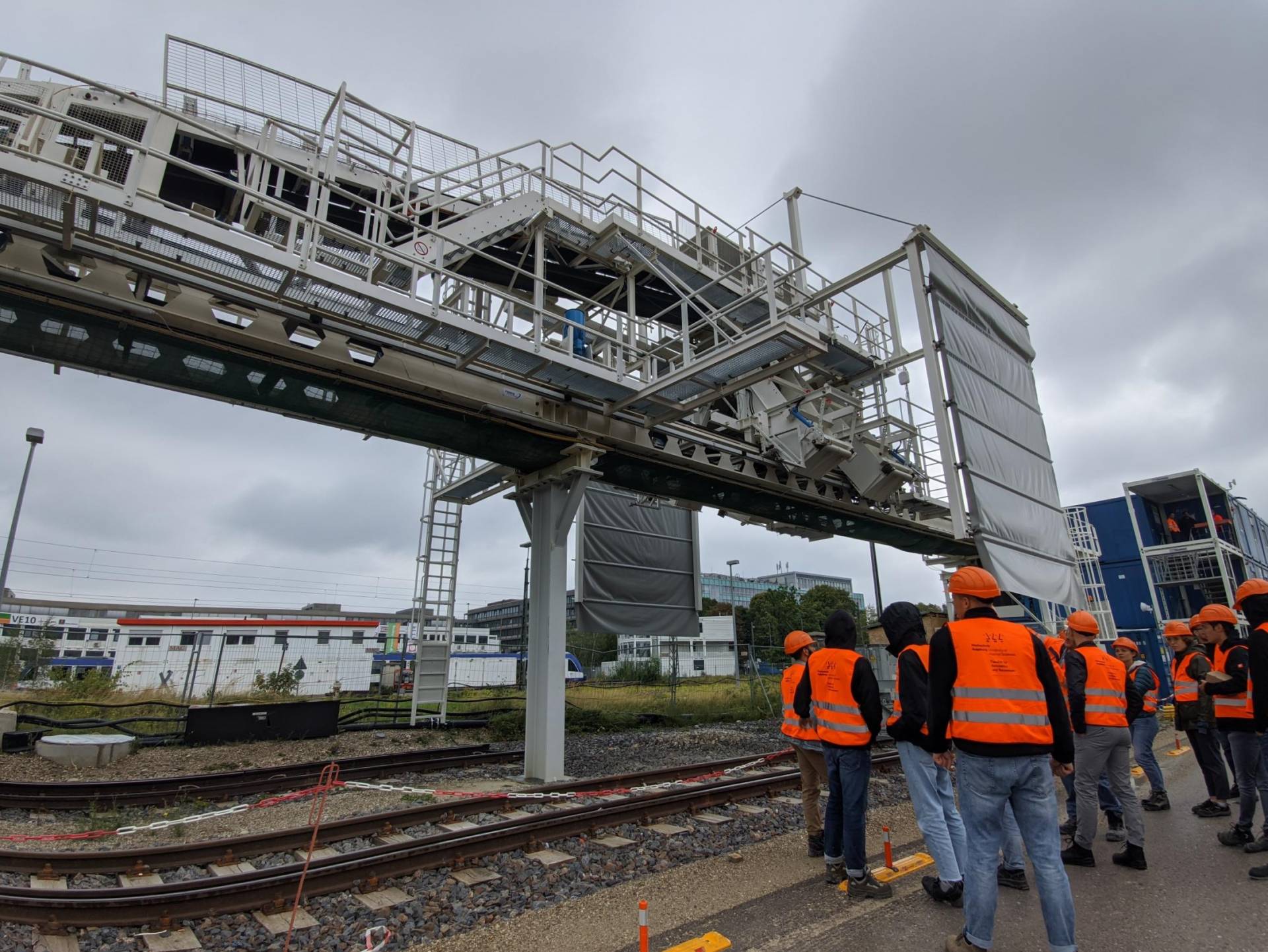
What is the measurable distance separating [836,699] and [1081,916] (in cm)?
196

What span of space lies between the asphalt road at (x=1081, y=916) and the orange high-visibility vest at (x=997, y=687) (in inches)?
57.1

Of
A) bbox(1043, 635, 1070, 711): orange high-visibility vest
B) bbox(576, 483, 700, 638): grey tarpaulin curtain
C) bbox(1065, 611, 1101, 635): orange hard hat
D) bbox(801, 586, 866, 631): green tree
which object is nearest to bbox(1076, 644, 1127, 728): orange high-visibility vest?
bbox(1043, 635, 1070, 711): orange high-visibility vest

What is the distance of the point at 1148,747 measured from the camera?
7016mm

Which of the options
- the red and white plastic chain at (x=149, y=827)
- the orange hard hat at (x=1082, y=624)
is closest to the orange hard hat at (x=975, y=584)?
the orange hard hat at (x=1082, y=624)

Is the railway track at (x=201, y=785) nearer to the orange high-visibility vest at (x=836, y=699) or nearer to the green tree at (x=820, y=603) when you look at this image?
the orange high-visibility vest at (x=836, y=699)

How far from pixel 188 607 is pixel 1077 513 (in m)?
85.8

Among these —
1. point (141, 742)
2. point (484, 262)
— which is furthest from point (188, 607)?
point (484, 262)

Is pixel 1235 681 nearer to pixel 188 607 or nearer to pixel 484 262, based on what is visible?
pixel 484 262

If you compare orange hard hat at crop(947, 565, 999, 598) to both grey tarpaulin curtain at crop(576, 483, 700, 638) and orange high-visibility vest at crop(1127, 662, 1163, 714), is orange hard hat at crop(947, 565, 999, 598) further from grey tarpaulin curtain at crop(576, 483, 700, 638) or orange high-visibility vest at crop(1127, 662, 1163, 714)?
grey tarpaulin curtain at crop(576, 483, 700, 638)

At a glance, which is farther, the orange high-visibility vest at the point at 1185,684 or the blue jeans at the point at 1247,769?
the orange high-visibility vest at the point at 1185,684

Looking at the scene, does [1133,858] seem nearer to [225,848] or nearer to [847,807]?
[847,807]

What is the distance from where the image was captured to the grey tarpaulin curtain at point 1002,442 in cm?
980

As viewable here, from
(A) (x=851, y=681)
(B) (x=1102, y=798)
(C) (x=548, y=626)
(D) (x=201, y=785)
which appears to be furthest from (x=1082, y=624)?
(D) (x=201, y=785)

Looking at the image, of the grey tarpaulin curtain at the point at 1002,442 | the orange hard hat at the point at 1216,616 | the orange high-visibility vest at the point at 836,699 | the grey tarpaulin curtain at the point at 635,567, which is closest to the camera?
the orange high-visibility vest at the point at 836,699
